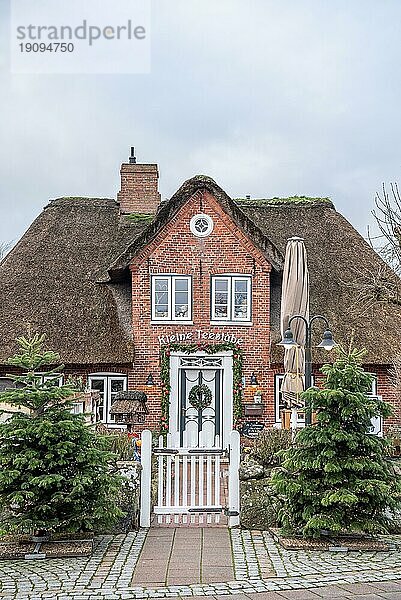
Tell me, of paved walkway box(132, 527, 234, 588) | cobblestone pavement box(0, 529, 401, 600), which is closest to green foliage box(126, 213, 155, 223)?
paved walkway box(132, 527, 234, 588)

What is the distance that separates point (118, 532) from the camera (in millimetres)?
11039

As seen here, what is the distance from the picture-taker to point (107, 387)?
19578 millimetres

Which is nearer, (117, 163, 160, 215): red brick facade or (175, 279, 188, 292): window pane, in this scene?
(175, 279, 188, 292): window pane

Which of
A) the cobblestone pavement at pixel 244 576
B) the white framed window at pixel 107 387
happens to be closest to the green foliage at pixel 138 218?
the white framed window at pixel 107 387

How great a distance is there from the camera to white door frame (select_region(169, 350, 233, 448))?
19312mm

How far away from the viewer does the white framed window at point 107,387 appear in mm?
19562

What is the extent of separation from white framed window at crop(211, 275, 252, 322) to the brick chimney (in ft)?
17.6

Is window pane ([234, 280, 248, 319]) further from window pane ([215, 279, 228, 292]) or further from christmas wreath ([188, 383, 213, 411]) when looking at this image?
christmas wreath ([188, 383, 213, 411])

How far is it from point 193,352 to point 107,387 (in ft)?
7.33

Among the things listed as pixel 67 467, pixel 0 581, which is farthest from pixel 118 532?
pixel 0 581

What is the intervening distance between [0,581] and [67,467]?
1.87 meters

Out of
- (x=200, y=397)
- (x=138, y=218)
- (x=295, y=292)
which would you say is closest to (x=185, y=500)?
(x=295, y=292)

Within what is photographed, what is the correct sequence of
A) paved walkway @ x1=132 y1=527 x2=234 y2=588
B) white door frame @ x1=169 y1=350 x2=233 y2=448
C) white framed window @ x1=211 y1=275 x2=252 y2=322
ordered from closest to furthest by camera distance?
paved walkway @ x1=132 y1=527 x2=234 y2=588 < white door frame @ x1=169 y1=350 x2=233 y2=448 < white framed window @ x1=211 y1=275 x2=252 y2=322

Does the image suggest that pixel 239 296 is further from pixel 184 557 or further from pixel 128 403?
pixel 184 557
